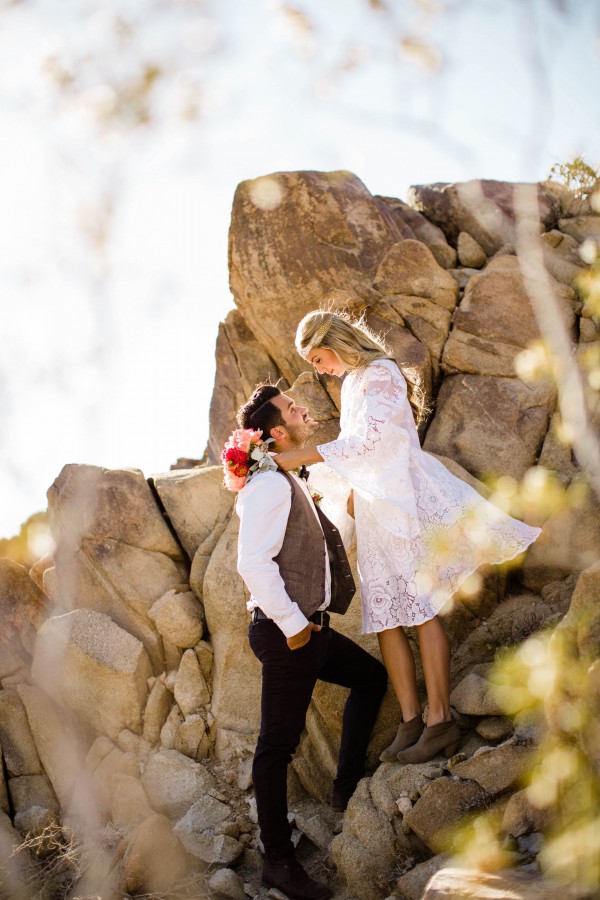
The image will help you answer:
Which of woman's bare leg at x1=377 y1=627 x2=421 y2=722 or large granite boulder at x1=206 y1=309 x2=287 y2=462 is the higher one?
large granite boulder at x1=206 y1=309 x2=287 y2=462

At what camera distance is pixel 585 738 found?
353 cm

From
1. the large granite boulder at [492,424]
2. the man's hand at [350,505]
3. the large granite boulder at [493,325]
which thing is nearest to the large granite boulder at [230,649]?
the man's hand at [350,505]

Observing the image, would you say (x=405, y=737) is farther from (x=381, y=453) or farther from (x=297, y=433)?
(x=297, y=433)

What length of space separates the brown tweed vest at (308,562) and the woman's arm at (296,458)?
7cm

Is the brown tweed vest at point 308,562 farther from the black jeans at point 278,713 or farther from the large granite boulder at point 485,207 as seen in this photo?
the large granite boulder at point 485,207

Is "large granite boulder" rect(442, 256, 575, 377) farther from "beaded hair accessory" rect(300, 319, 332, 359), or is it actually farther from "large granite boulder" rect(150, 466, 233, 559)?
"beaded hair accessory" rect(300, 319, 332, 359)

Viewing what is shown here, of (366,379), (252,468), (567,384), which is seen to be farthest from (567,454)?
(252,468)

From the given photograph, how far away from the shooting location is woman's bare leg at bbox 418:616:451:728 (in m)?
4.67

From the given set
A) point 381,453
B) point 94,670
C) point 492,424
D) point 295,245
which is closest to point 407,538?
point 381,453

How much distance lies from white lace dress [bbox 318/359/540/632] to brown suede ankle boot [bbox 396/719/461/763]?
24.8 inches

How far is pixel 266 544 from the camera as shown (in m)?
4.50

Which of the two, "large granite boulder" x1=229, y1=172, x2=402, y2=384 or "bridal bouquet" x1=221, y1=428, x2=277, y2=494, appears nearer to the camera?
"bridal bouquet" x1=221, y1=428, x2=277, y2=494

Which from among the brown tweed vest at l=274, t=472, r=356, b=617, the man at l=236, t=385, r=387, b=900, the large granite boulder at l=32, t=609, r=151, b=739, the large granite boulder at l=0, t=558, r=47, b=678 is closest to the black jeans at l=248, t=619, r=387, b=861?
the man at l=236, t=385, r=387, b=900

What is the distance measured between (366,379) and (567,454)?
247 centimetres
